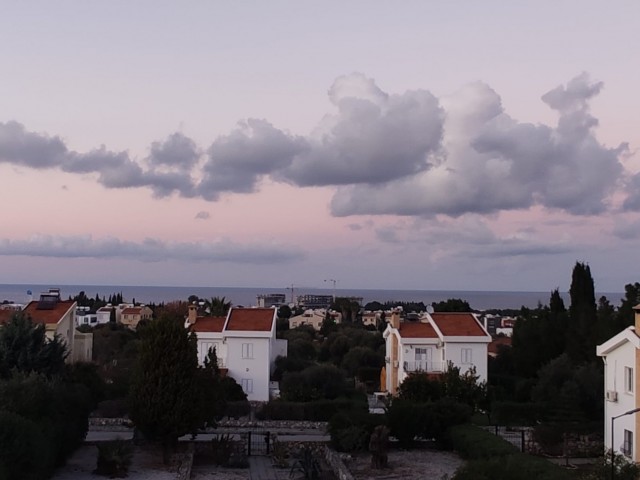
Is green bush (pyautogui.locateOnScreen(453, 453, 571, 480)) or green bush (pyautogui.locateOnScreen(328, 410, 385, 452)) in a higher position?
green bush (pyautogui.locateOnScreen(453, 453, 571, 480))

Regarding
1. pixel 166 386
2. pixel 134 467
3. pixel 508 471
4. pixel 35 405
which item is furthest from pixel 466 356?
pixel 35 405

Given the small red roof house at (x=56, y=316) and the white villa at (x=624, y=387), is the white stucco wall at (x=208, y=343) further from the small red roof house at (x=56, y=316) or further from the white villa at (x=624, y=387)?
the white villa at (x=624, y=387)

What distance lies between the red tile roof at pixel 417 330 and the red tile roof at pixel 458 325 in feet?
1.86

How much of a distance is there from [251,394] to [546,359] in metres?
17.7

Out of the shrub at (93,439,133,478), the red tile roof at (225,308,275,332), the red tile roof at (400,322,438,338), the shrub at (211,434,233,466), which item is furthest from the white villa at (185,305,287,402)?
the shrub at (93,439,133,478)

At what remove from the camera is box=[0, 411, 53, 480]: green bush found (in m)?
16.9

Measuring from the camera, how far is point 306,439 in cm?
2888

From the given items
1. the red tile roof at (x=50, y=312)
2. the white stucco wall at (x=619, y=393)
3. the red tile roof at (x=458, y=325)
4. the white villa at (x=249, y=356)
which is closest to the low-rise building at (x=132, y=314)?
the white villa at (x=249, y=356)

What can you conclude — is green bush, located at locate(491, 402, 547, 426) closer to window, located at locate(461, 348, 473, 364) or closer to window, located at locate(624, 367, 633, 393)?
window, located at locate(461, 348, 473, 364)

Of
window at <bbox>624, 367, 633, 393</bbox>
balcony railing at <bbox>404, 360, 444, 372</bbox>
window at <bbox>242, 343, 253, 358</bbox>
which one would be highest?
window at <bbox>624, 367, 633, 393</bbox>

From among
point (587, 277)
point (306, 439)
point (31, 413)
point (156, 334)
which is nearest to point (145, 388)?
point (156, 334)

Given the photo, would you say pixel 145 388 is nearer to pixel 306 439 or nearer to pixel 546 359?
pixel 306 439

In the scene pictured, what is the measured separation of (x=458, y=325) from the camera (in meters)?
42.2

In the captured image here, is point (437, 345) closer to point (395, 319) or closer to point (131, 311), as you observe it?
point (395, 319)
